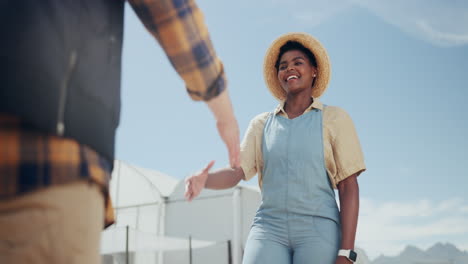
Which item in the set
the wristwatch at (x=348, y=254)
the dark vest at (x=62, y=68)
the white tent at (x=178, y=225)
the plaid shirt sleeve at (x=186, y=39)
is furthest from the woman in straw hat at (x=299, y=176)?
the white tent at (x=178, y=225)

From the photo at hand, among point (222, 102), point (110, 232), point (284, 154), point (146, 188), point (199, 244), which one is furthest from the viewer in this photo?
point (146, 188)

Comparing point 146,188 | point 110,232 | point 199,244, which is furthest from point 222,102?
point 146,188

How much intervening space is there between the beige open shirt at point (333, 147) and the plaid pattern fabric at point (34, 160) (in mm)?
1469

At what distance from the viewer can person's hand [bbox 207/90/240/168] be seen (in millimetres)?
977

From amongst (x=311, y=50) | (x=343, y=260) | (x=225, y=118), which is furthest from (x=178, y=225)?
(x=225, y=118)

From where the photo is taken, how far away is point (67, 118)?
653mm

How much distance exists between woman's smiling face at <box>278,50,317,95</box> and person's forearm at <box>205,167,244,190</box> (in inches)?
19.0

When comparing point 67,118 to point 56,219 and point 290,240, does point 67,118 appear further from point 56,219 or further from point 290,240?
point 290,240

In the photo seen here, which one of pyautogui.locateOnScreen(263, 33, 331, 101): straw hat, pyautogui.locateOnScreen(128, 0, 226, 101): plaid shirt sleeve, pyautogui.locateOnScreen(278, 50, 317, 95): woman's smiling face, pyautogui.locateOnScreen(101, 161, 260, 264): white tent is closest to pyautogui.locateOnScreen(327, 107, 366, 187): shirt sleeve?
pyautogui.locateOnScreen(278, 50, 317, 95): woman's smiling face

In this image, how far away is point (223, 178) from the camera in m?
2.08

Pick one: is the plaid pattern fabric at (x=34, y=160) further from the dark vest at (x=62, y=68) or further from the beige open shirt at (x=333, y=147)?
the beige open shirt at (x=333, y=147)

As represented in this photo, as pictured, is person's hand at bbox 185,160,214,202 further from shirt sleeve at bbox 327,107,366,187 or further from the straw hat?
the straw hat

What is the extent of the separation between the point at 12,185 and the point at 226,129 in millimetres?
515

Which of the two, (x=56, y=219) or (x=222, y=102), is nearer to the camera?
(x=56, y=219)
